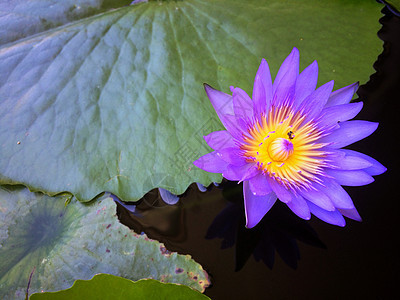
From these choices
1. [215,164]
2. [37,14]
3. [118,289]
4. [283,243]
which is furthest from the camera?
[37,14]

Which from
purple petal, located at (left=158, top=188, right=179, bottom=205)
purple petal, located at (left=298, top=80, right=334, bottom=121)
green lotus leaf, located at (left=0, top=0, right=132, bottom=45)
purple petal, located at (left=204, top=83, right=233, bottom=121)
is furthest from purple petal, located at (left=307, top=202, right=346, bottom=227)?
green lotus leaf, located at (left=0, top=0, right=132, bottom=45)

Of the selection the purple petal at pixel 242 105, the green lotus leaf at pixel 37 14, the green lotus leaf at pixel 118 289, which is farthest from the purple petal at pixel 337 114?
the green lotus leaf at pixel 37 14

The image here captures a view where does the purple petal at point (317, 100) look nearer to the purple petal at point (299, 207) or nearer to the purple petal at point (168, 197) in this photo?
the purple petal at point (299, 207)

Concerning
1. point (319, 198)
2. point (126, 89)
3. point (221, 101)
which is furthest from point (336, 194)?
point (126, 89)

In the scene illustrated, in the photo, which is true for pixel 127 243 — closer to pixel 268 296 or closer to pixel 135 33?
pixel 268 296

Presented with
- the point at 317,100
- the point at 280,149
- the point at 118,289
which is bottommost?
the point at 118,289

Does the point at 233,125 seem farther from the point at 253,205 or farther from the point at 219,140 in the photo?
the point at 253,205
